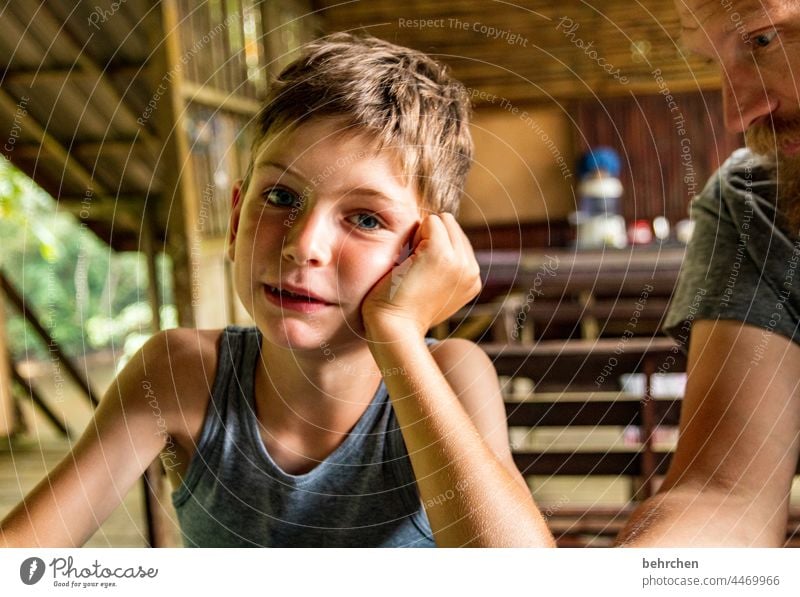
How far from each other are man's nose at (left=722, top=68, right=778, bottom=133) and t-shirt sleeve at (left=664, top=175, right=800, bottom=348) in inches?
3.2

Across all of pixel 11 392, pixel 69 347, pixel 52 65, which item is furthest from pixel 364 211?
pixel 69 347

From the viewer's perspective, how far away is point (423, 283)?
46 centimetres

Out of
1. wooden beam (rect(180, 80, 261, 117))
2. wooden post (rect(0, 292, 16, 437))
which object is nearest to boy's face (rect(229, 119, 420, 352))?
wooden beam (rect(180, 80, 261, 117))

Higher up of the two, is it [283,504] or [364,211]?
[364,211]

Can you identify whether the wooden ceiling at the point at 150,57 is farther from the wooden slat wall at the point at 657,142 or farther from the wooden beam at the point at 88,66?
the wooden slat wall at the point at 657,142

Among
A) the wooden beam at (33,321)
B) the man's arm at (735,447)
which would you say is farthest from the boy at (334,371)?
the wooden beam at (33,321)

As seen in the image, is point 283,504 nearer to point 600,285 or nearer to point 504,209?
point 600,285

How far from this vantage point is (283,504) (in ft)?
1.71

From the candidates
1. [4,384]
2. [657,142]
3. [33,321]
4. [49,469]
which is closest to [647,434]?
[49,469]

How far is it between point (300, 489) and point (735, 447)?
10.9 inches

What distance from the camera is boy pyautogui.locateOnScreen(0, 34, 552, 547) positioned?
450mm

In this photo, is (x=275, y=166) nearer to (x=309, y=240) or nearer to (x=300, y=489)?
(x=309, y=240)
